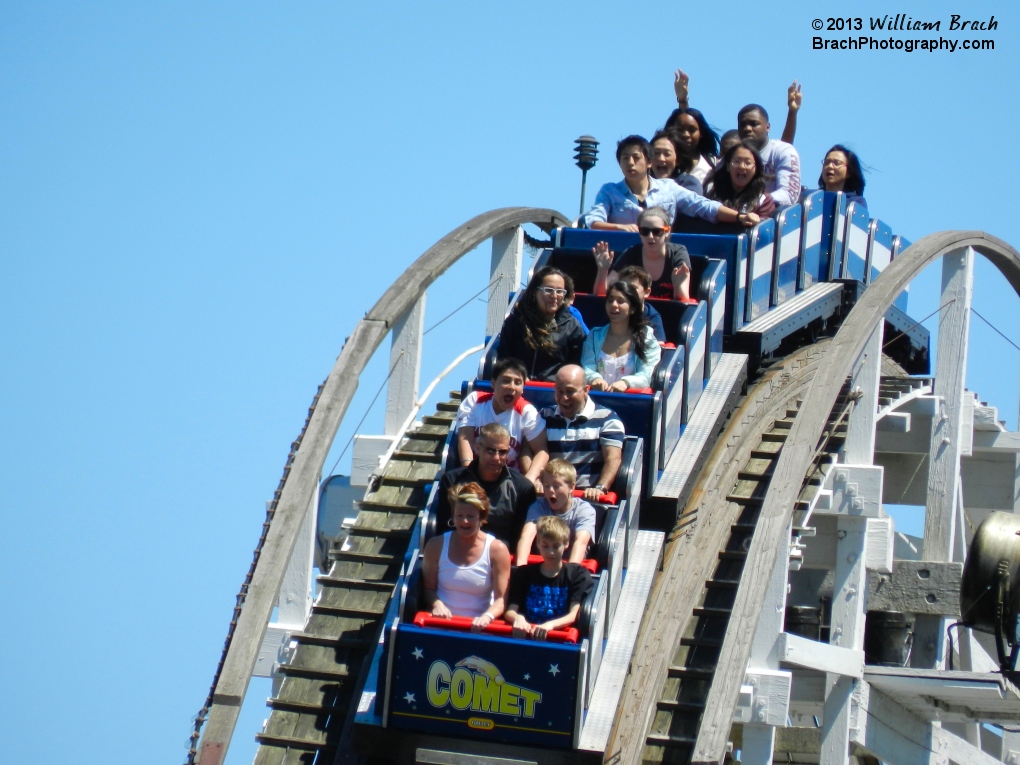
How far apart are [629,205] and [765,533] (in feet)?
15.5

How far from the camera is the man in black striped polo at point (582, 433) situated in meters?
7.88

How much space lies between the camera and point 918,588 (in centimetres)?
1005

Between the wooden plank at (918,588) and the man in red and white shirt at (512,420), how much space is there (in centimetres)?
329

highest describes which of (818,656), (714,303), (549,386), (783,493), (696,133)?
(696,133)

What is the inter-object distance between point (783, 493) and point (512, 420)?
1.52m

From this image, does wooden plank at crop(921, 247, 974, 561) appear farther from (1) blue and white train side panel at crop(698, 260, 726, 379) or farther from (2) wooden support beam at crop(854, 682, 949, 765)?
(1) blue and white train side panel at crop(698, 260, 726, 379)

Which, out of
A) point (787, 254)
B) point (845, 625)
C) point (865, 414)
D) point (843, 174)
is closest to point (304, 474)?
point (845, 625)

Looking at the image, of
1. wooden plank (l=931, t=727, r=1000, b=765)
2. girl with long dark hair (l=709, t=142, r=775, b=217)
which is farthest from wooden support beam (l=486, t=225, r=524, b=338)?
wooden plank (l=931, t=727, r=1000, b=765)

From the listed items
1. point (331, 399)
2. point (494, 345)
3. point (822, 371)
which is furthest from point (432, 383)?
point (822, 371)

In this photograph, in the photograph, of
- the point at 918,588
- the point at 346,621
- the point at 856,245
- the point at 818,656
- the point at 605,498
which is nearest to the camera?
the point at 605,498

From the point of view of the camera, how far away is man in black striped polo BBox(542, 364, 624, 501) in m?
7.88

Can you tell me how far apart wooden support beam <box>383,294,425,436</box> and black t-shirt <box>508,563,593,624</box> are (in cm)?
217

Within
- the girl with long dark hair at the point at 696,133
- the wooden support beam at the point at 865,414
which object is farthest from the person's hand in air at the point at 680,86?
the wooden support beam at the point at 865,414

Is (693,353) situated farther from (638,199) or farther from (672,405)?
(638,199)
